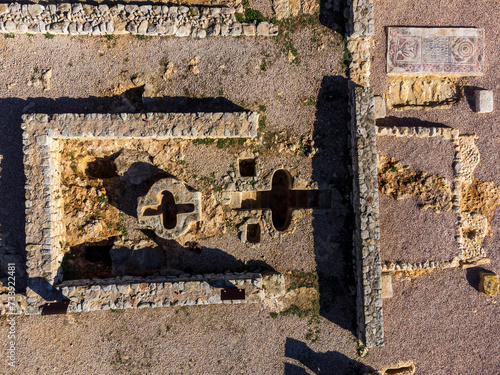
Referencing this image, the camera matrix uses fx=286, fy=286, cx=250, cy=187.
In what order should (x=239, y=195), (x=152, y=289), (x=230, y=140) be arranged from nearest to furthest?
(x=152, y=289)
(x=230, y=140)
(x=239, y=195)

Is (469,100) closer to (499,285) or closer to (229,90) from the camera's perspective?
(499,285)

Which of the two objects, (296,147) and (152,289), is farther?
(296,147)

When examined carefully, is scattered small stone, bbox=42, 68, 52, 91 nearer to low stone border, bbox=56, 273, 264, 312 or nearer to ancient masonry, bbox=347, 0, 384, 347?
low stone border, bbox=56, 273, 264, 312

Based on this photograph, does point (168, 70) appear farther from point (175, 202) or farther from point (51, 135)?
point (175, 202)

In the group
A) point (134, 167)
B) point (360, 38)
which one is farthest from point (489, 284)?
point (134, 167)

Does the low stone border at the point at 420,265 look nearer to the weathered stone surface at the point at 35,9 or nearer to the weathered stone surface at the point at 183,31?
the weathered stone surface at the point at 183,31

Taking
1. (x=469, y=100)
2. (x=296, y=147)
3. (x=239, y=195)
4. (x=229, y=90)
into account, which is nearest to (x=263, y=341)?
(x=239, y=195)

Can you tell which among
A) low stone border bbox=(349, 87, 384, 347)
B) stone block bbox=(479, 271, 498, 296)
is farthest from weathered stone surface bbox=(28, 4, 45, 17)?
stone block bbox=(479, 271, 498, 296)
